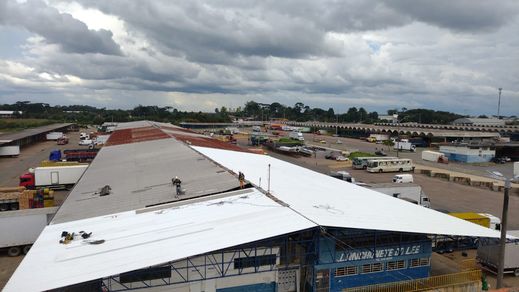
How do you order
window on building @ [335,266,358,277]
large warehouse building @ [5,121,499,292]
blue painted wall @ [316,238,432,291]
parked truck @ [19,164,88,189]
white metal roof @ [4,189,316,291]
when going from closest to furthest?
white metal roof @ [4,189,316,291] → large warehouse building @ [5,121,499,292] → blue painted wall @ [316,238,432,291] → window on building @ [335,266,358,277] → parked truck @ [19,164,88,189]

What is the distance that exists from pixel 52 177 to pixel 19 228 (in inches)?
706

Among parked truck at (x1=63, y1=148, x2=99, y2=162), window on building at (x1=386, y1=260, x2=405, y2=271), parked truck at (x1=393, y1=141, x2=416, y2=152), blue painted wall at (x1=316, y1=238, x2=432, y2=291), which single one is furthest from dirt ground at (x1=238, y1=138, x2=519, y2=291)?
parked truck at (x1=63, y1=148, x2=99, y2=162)

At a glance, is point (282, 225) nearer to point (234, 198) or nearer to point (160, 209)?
point (234, 198)

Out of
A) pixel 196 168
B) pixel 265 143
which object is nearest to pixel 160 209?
pixel 196 168

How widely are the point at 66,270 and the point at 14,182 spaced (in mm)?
39264

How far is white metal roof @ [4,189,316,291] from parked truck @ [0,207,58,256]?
8.03m

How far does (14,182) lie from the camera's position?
43.4 meters

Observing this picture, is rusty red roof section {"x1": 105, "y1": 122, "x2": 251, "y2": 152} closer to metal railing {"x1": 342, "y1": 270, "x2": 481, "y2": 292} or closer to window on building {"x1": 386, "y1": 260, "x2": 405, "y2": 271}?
window on building {"x1": 386, "y1": 260, "x2": 405, "y2": 271}

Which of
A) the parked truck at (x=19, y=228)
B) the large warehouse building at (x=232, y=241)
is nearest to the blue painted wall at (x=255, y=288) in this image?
the large warehouse building at (x=232, y=241)

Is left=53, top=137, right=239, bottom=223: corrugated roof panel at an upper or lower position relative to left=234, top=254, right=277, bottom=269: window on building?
upper

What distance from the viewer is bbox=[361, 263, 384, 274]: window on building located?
1686 centimetres

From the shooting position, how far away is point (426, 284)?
57.5 ft

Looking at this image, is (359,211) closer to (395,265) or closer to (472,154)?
(395,265)

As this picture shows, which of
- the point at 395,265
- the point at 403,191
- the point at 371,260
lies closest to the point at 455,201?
the point at 403,191
